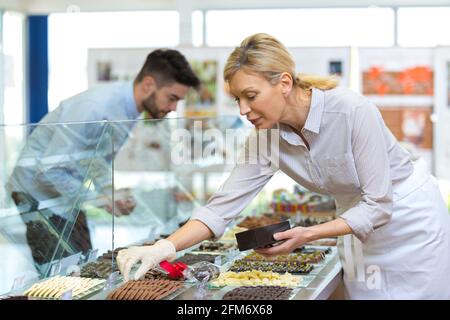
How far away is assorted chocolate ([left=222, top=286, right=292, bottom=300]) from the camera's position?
2.59 m

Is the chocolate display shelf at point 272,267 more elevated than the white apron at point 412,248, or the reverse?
the white apron at point 412,248

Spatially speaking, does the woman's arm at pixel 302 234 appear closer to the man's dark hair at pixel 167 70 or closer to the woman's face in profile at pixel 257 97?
the woman's face in profile at pixel 257 97

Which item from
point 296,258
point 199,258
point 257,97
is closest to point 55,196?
point 199,258

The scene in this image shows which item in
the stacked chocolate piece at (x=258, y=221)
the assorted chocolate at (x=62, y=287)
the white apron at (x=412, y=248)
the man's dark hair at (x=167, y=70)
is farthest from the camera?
the stacked chocolate piece at (x=258, y=221)

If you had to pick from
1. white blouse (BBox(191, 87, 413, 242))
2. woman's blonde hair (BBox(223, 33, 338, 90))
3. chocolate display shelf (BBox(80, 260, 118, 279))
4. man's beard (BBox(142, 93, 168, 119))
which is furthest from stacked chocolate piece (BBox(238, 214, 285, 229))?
woman's blonde hair (BBox(223, 33, 338, 90))

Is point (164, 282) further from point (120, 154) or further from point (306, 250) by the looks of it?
point (120, 154)

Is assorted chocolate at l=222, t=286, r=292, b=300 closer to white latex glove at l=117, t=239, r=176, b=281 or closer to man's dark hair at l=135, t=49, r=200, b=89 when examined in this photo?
white latex glove at l=117, t=239, r=176, b=281

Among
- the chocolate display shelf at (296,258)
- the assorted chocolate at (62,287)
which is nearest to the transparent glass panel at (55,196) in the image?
the assorted chocolate at (62,287)

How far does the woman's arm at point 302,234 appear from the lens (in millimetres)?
2531

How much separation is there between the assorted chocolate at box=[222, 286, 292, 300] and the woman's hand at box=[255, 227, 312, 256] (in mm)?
159

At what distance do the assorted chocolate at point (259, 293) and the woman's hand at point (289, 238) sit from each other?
16cm

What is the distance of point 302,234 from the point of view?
8.35ft

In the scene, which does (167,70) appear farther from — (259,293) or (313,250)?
(259,293)

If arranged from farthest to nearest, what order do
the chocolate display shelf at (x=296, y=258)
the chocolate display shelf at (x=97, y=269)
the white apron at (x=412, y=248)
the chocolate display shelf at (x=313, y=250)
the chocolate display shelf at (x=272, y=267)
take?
the chocolate display shelf at (x=313, y=250) → the chocolate display shelf at (x=296, y=258) → the chocolate display shelf at (x=272, y=267) → the chocolate display shelf at (x=97, y=269) → the white apron at (x=412, y=248)
